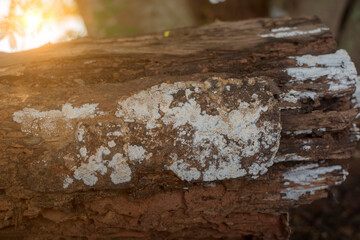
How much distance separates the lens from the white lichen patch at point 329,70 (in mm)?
1526

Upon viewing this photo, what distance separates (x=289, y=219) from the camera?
68.7 inches

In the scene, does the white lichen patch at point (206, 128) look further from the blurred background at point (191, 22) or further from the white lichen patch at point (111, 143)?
the blurred background at point (191, 22)

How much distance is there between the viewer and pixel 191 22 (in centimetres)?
465

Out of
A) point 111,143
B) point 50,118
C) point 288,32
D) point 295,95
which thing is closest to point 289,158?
point 295,95

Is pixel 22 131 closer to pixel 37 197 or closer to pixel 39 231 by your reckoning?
pixel 37 197

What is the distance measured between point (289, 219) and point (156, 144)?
1.04 m

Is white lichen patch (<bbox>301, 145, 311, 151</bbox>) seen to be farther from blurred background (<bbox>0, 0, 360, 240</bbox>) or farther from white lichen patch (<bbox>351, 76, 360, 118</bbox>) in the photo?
blurred background (<bbox>0, 0, 360, 240</bbox>)

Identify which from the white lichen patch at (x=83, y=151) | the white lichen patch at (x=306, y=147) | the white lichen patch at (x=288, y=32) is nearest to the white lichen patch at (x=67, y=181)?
the white lichen patch at (x=83, y=151)

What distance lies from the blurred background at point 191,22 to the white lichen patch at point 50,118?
1.62 meters

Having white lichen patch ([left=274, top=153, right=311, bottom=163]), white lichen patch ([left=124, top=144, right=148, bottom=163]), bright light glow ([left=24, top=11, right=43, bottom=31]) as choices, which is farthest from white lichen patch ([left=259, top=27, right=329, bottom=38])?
bright light glow ([left=24, top=11, right=43, bottom=31])

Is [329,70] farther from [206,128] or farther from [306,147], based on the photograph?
[206,128]

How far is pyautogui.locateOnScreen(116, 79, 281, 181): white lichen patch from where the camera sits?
52.1 inches

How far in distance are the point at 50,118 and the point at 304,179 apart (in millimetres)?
1416

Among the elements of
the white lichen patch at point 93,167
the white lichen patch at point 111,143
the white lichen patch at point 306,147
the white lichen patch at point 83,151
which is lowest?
the white lichen patch at point 306,147
